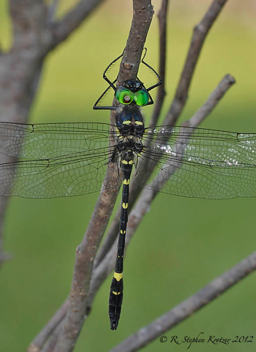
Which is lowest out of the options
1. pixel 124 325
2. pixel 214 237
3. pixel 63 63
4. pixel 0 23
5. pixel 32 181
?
pixel 124 325

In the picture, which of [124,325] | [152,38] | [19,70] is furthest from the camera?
[152,38]

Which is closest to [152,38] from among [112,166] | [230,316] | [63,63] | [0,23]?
[63,63]

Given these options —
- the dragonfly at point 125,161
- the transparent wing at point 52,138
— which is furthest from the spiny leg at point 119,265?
the transparent wing at point 52,138

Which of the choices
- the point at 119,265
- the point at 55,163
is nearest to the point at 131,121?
the point at 55,163

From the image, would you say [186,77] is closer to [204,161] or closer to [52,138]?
[204,161]

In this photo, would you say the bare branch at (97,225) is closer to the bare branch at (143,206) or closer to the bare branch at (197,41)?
the bare branch at (143,206)

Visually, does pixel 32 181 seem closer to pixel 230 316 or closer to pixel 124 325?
pixel 124 325

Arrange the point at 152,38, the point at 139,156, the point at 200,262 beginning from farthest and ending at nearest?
the point at 152,38 → the point at 200,262 → the point at 139,156

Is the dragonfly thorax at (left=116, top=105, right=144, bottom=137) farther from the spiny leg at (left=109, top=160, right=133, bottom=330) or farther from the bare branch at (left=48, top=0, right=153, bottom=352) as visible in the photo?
the bare branch at (left=48, top=0, right=153, bottom=352)

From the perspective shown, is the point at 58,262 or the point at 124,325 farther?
the point at 58,262
